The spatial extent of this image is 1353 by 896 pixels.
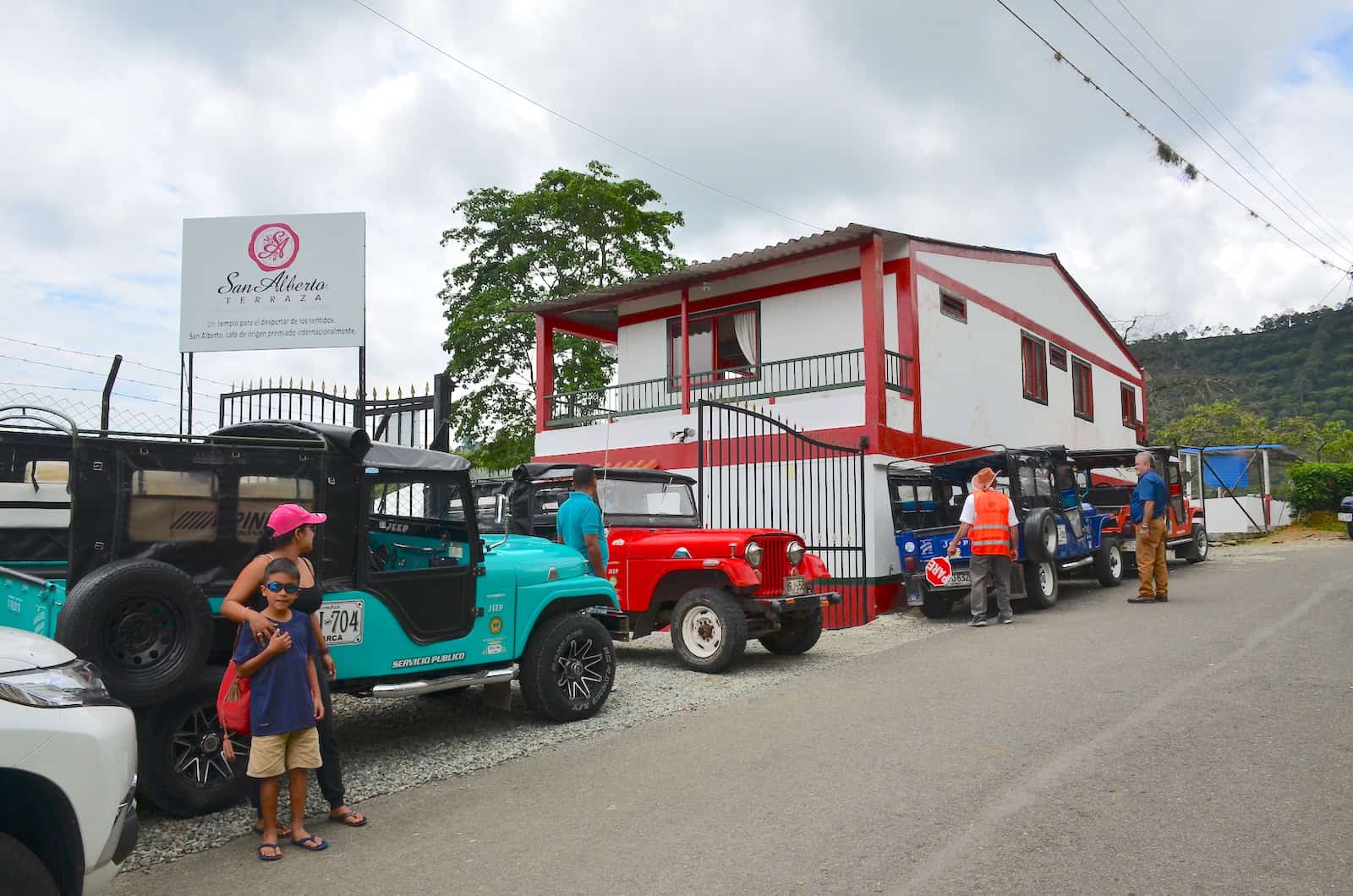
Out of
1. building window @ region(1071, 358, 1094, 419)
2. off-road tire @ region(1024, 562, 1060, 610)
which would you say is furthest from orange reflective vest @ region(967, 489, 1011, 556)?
building window @ region(1071, 358, 1094, 419)

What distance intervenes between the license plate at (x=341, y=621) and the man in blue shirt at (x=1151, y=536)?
1026 cm

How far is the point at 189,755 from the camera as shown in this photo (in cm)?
509

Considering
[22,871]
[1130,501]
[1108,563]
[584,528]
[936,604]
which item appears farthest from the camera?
[1130,501]

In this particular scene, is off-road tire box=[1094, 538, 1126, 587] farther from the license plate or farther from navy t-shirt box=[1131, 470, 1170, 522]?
the license plate

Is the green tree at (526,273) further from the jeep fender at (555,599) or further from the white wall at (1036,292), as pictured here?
the jeep fender at (555,599)

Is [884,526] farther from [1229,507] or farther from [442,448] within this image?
[1229,507]

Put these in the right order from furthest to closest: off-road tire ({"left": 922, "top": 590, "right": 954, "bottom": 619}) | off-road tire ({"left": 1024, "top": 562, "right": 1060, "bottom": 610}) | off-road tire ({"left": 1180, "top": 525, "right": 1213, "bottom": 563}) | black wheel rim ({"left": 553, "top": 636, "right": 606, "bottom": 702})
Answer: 1. off-road tire ({"left": 1180, "top": 525, "right": 1213, "bottom": 563})
2. off-road tire ({"left": 922, "top": 590, "right": 954, "bottom": 619})
3. off-road tire ({"left": 1024, "top": 562, "right": 1060, "bottom": 610})
4. black wheel rim ({"left": 553, "top": 636, "right": 606, "bottom": 702})

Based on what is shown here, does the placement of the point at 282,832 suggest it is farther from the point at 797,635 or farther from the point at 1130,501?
the point at 1130,501

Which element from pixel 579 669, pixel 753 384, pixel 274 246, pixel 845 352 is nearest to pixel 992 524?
pixel 845 352

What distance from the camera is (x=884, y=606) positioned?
48.4ft

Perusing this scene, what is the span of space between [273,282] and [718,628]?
25.7ft

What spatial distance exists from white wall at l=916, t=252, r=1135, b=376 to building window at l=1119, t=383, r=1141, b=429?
113 cm

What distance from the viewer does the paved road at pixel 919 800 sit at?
408 centimetres

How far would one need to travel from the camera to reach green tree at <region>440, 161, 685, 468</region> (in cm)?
2603
